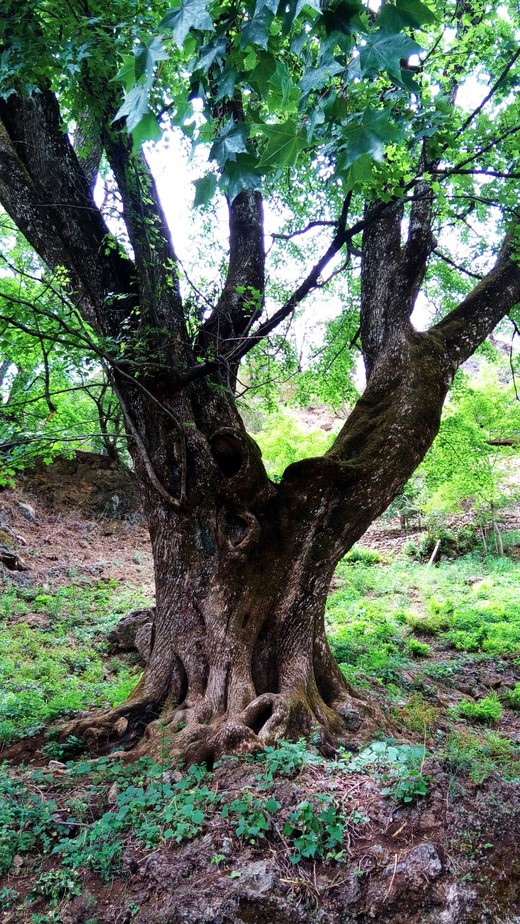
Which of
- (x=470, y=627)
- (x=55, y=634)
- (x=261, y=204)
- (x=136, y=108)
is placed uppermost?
(x=261, y=204)

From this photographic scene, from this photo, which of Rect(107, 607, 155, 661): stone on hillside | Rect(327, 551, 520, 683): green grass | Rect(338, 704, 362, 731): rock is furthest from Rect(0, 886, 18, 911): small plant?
Rect(107, 607, 155, 661): stone on hillside

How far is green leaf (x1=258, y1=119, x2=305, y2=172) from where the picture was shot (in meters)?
1.24

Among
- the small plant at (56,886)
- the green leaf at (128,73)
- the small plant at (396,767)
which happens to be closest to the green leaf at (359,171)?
the green leaf at (128,73)

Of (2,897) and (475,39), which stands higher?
(475,39)

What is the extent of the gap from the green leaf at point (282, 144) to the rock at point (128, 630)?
18.6 feet

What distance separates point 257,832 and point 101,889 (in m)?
0.70

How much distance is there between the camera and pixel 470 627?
24.0 feet

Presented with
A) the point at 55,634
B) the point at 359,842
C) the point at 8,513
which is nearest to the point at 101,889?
the point at 359,842

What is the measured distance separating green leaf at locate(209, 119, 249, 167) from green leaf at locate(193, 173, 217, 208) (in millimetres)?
44

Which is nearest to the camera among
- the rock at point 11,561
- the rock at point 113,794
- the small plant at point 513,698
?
the rock at point 113,794

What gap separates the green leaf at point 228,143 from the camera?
1.30 metres

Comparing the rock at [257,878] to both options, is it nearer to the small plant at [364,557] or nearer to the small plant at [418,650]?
the small plant at [418,650]

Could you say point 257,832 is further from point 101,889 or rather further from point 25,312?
point 25,312

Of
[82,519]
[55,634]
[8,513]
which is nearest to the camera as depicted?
[55,634]
